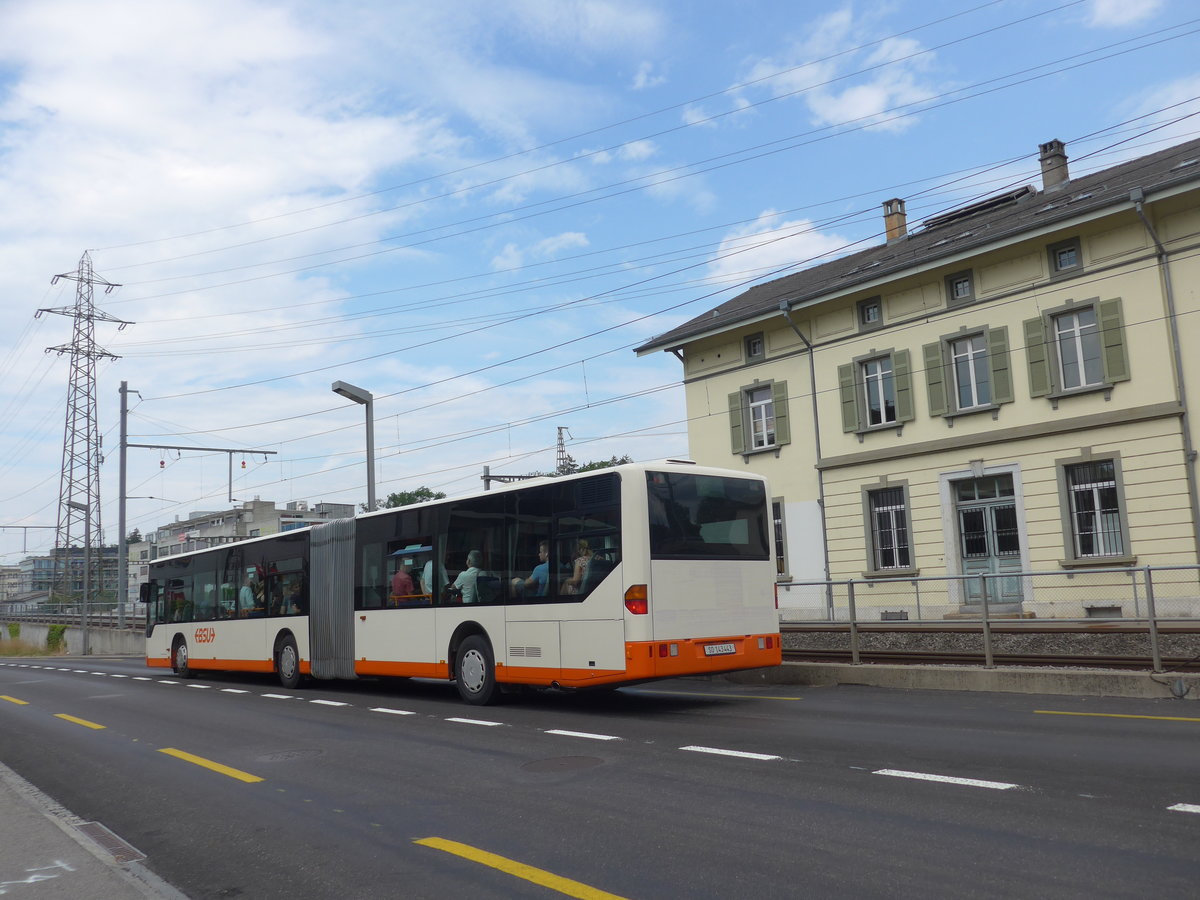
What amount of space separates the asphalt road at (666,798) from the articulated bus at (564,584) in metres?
0.74

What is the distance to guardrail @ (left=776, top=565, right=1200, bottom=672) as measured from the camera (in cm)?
1192

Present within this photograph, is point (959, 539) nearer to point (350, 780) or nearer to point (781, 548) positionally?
point (781, 548)

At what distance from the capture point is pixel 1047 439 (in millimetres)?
23781

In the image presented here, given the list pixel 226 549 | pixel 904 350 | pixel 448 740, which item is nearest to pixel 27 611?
pixel 226 549

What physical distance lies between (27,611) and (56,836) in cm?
7289

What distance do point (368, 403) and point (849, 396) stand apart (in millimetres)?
12798

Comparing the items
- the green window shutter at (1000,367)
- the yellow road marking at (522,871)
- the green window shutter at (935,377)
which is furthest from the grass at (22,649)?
the yellow road marking at (522,871)

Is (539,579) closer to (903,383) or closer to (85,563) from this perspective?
(903,383)

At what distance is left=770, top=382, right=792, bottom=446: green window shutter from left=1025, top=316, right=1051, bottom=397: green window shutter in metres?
7.43

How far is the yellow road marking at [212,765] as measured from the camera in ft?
27.8

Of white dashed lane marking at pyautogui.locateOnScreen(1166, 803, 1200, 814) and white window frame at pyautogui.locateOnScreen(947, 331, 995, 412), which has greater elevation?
white window frame at pyautogui.locateOnScreen(947, 331, 995, 412)

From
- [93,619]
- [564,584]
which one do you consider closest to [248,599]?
[564,584]

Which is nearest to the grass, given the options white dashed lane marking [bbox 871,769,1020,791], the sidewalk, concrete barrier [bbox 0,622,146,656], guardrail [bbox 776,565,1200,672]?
concrete barrier [bbox 0,622,146,656]

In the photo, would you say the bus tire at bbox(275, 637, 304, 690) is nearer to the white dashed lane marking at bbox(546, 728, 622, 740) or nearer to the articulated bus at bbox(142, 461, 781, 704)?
the articulated bus at bbox(142, 461, 781, 704)
